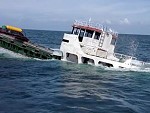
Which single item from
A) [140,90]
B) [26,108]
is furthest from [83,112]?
[140,90]

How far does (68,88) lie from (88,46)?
1319 centimetres

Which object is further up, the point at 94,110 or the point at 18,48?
the point at 18,48

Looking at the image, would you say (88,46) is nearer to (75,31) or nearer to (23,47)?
(75,31)

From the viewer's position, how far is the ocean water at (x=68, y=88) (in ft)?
58.8

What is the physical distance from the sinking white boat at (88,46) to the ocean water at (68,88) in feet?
4.66

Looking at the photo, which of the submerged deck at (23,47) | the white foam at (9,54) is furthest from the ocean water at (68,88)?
the submerged deck at (23,47)

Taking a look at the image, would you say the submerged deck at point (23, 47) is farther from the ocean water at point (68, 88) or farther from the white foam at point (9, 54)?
the ocean water at point (68, 88)

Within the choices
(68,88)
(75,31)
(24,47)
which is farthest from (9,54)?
(68,88)

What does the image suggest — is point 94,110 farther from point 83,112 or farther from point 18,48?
point 18,48

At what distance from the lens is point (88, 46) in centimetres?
3522

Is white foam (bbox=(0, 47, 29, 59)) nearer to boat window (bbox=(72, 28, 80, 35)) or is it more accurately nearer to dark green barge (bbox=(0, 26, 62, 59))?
dark green barge (bbox=(0, 26, 62, 59))

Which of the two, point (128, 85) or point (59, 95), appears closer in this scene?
point (59, 95)

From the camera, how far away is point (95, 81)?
26250mm

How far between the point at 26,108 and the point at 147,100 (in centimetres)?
891
